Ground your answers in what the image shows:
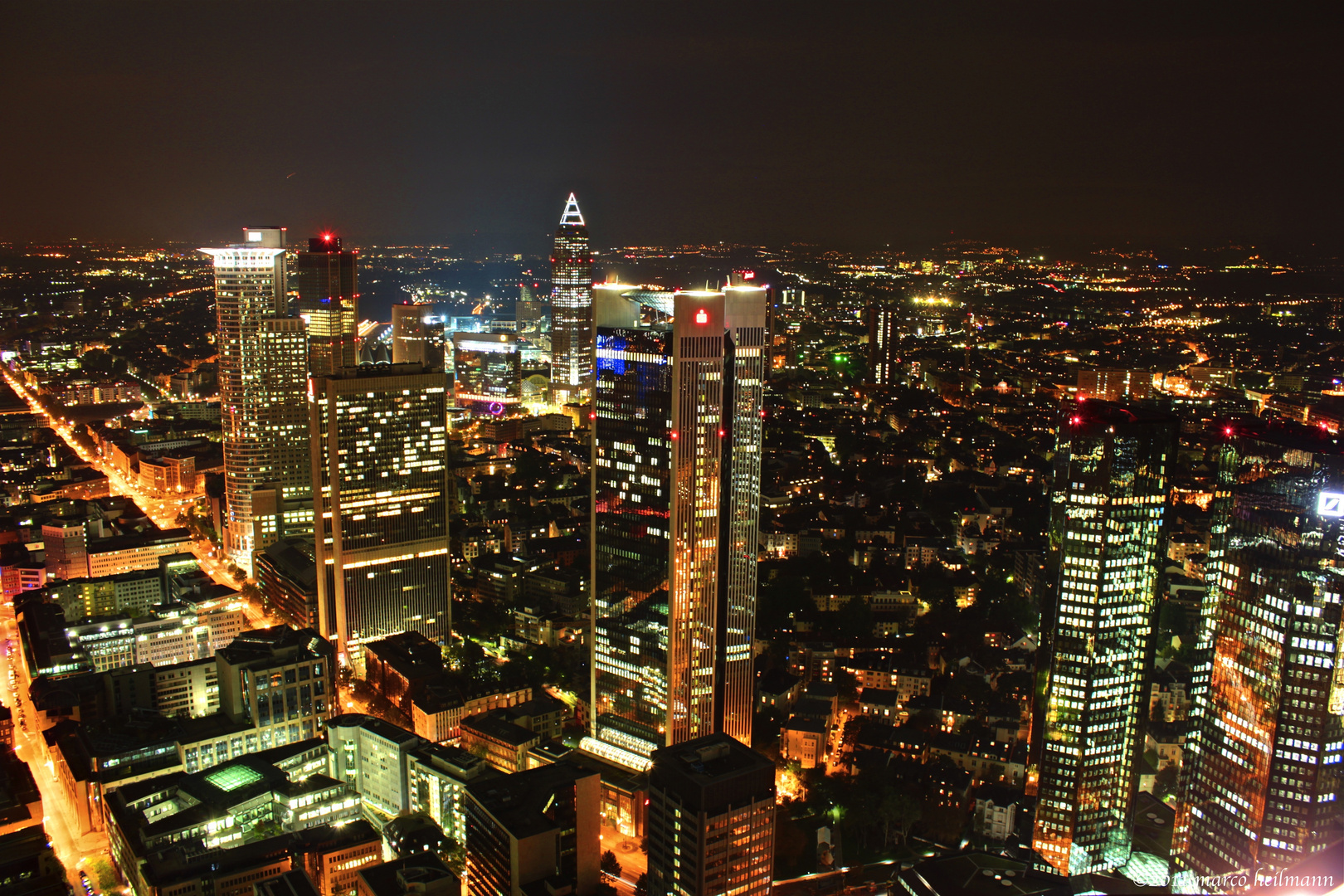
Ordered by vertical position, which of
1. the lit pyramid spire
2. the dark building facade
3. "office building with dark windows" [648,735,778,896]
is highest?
the lit pyramid spire

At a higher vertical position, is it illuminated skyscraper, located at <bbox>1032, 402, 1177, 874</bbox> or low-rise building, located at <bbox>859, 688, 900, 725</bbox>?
illuminated skyscraper, located at <bbox>1032, 402, 1177, 874</bbox>

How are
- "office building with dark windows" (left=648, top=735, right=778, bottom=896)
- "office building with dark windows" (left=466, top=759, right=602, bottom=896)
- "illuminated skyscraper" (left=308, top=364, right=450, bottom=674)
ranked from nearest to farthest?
"office building with dark windows" (left=648, top=735, right=778, bottom=896) → "office building with dark windows" (left=466, top=759, right=602, bottom=896) → "illuminated skyscraper" (left=308, top=364, right=450, bottom=674)

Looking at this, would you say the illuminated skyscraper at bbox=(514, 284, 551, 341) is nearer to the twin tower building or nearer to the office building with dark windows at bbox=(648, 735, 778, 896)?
the twin tower building

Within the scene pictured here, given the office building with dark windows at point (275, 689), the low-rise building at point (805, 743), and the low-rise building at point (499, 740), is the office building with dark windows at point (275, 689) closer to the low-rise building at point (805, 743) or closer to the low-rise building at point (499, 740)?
the low-rise building at point (499, 740)

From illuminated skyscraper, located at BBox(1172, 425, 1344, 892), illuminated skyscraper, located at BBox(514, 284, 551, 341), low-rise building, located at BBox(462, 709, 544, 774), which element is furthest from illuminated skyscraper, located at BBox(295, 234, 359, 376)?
illuminated skyscraper, located at BBox(1172, 425, 1344, 892)

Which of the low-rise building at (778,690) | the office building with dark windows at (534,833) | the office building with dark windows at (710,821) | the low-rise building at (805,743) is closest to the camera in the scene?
the office building with dark windows at (710,821)

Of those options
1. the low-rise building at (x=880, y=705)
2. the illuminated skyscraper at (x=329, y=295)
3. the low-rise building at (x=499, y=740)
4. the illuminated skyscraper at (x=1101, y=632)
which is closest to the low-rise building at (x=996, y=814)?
the illuminated skyscraper at (x=1101, y=632)

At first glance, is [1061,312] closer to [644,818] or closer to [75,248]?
[644,818]
